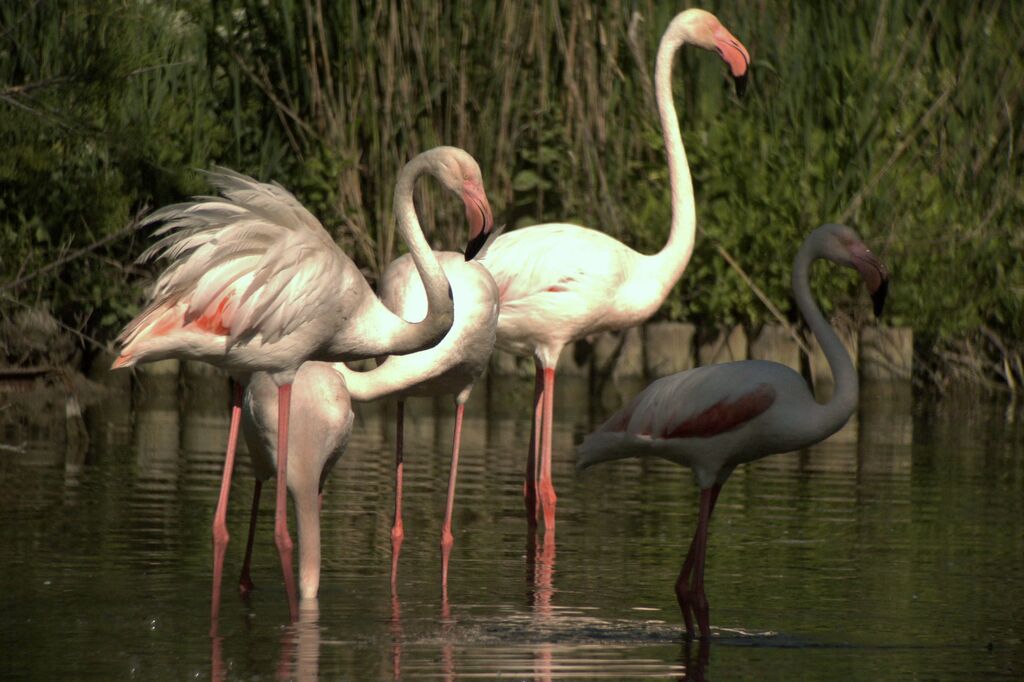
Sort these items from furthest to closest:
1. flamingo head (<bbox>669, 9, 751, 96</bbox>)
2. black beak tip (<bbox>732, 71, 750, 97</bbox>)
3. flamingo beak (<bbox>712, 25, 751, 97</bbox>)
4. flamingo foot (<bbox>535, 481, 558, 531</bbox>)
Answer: flamingo head (<bbox>669, 9, 751, 96</bbox>), flamingo beak (<bbox>712, 25, 751, 97</bbox>), black beak tip (<bbox>732, 71, 750, 97</bbox>), flamingo foot (<bbox>535, 481, 558, 531</bbox>)

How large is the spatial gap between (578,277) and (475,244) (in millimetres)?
2561

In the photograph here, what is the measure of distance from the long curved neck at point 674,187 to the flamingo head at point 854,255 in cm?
237

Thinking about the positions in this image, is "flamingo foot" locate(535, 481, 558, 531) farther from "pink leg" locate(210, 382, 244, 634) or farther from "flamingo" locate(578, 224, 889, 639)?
"pink leg" locate(210, 382, 244, 634)

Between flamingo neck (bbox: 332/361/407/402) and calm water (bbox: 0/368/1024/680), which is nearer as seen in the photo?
calm water (bbox: 0/368/1024/680)

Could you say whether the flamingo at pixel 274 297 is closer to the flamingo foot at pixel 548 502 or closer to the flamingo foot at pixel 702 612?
the flamingo foot at pixel 702 612

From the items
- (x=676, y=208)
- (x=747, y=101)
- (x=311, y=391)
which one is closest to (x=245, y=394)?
(x=311, y=391)

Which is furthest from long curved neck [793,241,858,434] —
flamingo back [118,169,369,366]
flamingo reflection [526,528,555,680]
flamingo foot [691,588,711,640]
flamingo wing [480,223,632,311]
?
flamingo wing [480,223,632,311]

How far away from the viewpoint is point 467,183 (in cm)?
651

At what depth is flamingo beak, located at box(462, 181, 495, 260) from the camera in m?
6.39

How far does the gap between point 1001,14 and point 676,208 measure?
4.71 metres

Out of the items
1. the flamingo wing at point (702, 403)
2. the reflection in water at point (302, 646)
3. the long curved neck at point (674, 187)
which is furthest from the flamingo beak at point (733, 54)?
the reflection in water at point (302, 646)

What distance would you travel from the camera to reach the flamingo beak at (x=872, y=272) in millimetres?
6566

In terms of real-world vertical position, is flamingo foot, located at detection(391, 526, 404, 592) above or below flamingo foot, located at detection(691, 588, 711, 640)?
above

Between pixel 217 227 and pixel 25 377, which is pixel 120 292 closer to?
pixel 25 377
